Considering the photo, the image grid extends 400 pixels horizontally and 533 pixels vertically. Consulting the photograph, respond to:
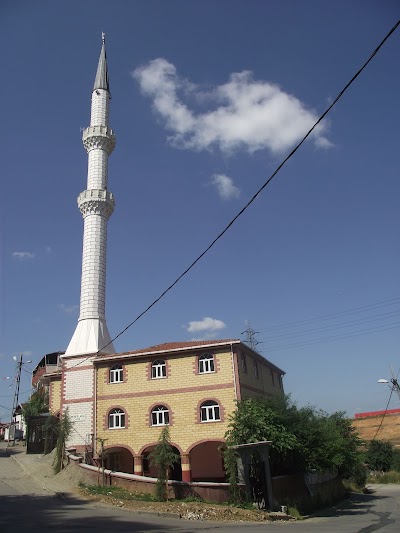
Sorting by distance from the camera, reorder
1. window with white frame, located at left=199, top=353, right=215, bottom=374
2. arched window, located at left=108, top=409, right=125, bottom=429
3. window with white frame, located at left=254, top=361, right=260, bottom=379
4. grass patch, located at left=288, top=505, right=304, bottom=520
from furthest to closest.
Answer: window with white frame, located at left=254, top=361, right=260, bottom=379
arched window, located at left=108, top=409, right=125, bottom=429
window with white frame, located at left=199, top=353, right=215, bottom=374
grass patch, located at left=288, top=505, right=304, bottom=520

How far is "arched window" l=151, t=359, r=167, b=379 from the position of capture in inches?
965

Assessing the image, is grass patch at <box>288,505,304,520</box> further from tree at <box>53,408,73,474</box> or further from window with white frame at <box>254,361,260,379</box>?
tree at <box>53,408,73,474</box>

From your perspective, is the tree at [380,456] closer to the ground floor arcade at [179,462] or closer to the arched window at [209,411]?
the ground floor arcade at [179,462]

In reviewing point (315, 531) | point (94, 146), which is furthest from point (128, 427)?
point (94, 146)

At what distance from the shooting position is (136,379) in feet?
81.4

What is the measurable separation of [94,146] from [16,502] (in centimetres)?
2452

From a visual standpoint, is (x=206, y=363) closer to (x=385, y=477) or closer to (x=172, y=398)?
(x=172, y=398)

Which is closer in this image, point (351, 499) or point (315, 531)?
point (315, 531)

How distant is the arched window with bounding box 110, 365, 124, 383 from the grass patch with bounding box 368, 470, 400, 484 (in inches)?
1107

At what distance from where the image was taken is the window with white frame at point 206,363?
934 inches

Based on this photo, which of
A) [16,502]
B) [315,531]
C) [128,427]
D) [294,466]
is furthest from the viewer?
[128,427]

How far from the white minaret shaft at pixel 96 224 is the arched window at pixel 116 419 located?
4.06 meters

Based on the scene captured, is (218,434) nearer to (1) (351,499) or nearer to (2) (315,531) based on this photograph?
Answer: (2) (315,531)

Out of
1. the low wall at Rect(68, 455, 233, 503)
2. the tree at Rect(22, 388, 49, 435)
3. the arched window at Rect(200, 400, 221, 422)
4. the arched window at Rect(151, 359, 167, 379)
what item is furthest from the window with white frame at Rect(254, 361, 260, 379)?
the tree at Rect(22, 388, 49, 435)
